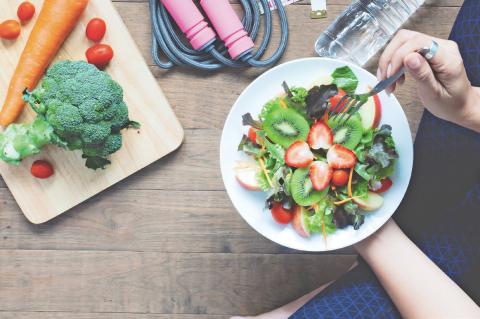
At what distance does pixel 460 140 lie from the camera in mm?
936

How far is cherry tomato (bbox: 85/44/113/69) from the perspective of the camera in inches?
41.6

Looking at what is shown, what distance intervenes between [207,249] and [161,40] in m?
0.44

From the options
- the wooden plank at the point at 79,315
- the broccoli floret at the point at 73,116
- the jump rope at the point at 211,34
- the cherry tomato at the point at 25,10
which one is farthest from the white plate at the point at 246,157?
the cherry tomato at the point at 25,10

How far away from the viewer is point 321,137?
95 cm

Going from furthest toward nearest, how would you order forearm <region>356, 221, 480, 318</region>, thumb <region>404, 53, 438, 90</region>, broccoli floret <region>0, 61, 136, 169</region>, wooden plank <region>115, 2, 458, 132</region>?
wooden plank <region>115, 2, 458, 132</region> → broccoli floret <region>0, 61, 136, 169</region> → forearm <region>356, 221, 480, 318</region> → thumb <region>404, 53, 438, 90</region>

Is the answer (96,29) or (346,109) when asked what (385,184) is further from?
(96,29)

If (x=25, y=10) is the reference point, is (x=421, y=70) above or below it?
above

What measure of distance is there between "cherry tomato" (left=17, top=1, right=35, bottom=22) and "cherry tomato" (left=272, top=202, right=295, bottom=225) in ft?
1.96

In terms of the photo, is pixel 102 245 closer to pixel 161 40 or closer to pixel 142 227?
pixel 142 227

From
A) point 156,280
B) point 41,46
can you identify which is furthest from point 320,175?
point 41,46

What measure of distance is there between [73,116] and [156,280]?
1.34 ft

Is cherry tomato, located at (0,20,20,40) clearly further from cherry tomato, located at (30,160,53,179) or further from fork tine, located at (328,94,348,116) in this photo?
fork tine, located at (328,94,348,116)

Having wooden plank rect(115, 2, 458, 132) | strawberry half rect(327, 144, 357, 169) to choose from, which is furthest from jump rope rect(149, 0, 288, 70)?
strawberry half rect(327, 144, 357, 169)

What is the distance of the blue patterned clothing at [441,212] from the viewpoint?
0.92 meters
